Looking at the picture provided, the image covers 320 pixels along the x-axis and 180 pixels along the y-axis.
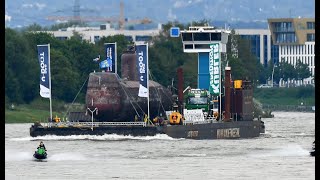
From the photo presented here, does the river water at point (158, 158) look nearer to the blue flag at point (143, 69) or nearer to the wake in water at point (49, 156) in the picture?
the wake in water at point (49, 156)

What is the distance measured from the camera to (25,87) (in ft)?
604

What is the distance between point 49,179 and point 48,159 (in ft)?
59.6

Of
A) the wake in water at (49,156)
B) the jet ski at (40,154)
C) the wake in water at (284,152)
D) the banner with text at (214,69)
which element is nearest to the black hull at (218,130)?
the banner with text at (214,69)

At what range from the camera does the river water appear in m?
94.3

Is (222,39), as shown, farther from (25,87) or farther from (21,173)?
(21,173)

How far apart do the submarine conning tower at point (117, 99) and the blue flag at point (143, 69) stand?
1.99m

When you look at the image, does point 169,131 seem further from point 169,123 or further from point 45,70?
point 45,70

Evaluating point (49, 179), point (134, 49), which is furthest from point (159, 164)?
point (134, 49)

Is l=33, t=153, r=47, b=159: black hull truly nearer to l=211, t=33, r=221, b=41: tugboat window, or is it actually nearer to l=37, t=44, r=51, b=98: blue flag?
l=37, t=44, r=51, b=98: blue flag

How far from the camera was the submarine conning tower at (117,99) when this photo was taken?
146375 millimetres

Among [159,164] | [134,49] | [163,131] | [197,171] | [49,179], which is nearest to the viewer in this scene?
[49,179]

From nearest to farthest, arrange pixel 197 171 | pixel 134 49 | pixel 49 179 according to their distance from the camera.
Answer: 1. pixel 49 179
2. pixel 197 171
3. pixel 134 49

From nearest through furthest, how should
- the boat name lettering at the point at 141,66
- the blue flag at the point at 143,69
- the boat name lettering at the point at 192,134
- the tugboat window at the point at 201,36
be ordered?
1. the boat name lettering at the point at 192,134
2. the blue flag at the point at 143,69
3. the boat name lettering at the point at 141,66
4. the tugboat window at the point at 201,36

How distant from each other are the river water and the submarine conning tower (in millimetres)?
6268
